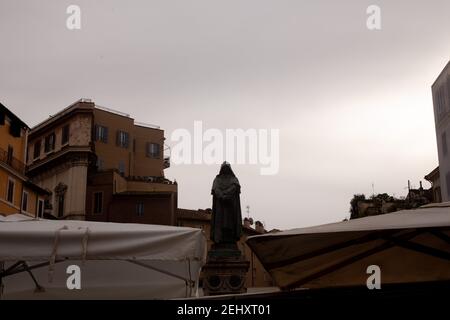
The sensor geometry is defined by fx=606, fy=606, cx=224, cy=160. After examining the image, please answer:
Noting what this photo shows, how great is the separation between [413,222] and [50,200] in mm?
50710

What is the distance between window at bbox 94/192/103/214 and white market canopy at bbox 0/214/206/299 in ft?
143

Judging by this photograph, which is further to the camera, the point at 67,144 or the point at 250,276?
the point at 250,276

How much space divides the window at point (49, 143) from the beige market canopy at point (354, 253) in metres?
51.3

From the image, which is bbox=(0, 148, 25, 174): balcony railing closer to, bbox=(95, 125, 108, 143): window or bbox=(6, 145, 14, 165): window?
bbox=(6, 145, 14, 165): window

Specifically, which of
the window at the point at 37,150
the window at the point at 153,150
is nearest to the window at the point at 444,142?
the window at the point at 153,150

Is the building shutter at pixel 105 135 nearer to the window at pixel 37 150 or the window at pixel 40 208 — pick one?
the window at pixel 37 150

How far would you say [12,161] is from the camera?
40.8 m

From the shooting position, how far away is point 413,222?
4.29 meters

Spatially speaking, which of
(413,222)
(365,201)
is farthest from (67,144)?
(413,222)

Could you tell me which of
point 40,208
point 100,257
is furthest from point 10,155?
point 100,257

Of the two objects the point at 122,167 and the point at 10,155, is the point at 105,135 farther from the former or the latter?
the point at 10,155
